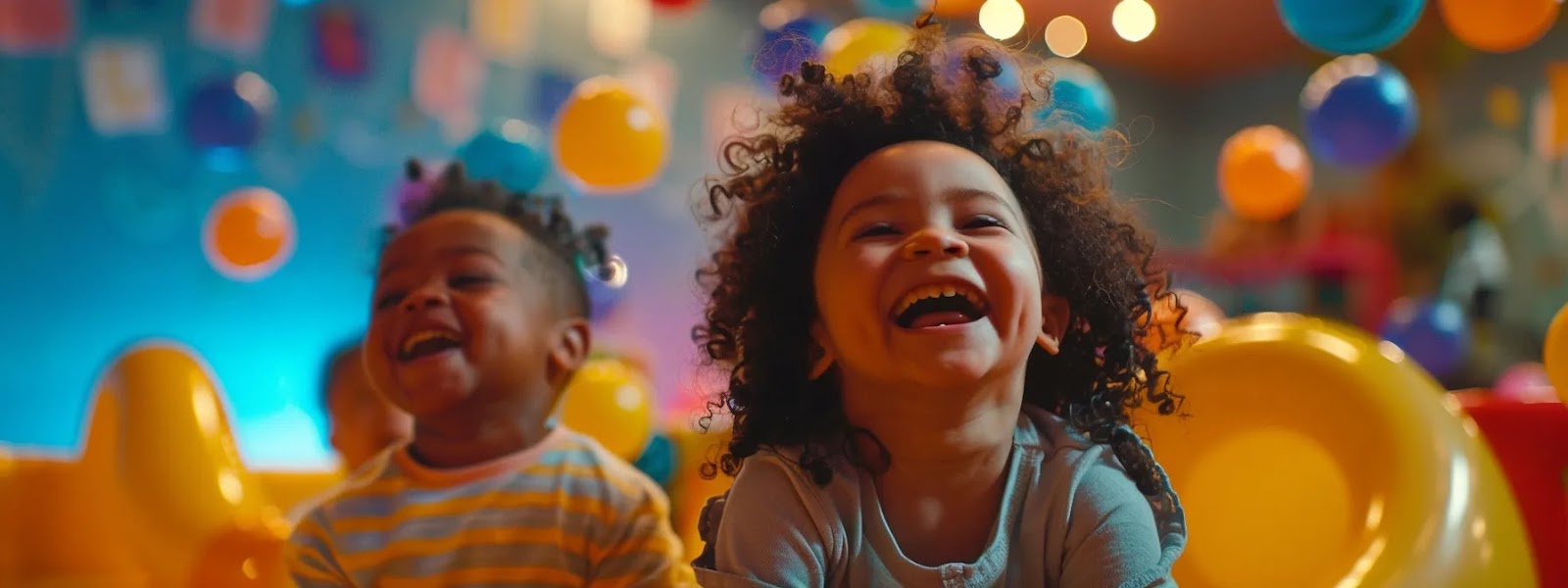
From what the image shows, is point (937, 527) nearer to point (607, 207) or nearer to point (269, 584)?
point (269, 584)

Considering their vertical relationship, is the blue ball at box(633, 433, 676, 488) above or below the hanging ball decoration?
below

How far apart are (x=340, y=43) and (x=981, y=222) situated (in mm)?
3436

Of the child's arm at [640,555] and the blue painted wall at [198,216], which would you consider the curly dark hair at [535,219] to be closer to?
the child's arm at [640,555]

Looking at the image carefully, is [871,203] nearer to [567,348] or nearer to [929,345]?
[929,345]

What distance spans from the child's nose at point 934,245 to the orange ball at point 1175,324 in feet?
0.73

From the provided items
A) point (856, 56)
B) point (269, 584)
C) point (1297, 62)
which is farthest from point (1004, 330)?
point (1297, 62)

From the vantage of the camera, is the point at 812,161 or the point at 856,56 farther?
the point at 856,56

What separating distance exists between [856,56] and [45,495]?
1430mm

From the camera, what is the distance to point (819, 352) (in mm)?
958

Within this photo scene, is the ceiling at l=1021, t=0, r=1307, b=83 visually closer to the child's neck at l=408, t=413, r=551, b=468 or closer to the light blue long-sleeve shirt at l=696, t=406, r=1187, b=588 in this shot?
the child's neck at l=408, t=413, r=551, b=468

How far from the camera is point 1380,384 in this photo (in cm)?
123

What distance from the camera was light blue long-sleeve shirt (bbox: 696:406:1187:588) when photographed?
86 cm

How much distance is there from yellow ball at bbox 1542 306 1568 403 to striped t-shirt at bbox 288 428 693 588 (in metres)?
0.82

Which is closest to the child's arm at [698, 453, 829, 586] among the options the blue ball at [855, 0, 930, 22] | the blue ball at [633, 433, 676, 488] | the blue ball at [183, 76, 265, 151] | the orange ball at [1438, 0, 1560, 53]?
the blue ball at [633, 433, 676, 488]
